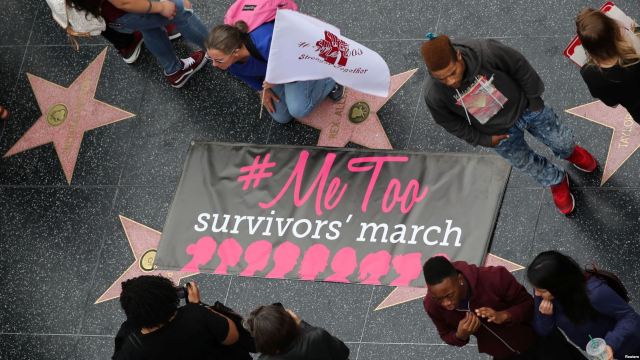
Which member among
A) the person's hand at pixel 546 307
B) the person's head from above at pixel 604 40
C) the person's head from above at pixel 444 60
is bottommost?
the person's hand at pixel 546 307

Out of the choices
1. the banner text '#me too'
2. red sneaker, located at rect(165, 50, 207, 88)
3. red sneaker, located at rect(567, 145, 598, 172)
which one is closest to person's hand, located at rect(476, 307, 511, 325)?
the banner text '#me too'

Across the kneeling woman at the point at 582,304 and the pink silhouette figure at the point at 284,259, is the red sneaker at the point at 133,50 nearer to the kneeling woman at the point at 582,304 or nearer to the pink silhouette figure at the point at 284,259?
the pink silhouette figure at the point at 284,259

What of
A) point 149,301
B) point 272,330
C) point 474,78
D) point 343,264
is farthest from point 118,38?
point 272,330

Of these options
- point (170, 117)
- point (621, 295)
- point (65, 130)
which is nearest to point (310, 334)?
point (621, 295)

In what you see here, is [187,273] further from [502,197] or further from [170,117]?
[502,197]

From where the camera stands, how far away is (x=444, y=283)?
377 cm

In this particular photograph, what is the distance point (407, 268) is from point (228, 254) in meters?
1.11

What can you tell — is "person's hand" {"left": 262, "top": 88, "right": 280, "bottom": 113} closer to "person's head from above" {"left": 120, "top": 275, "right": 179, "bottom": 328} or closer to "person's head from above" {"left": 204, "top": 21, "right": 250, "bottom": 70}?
"person's head from above" {"left": 204, "top": 21, "right": 250, "bottom": 70}

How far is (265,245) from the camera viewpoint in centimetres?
554

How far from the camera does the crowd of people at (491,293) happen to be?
148 inches

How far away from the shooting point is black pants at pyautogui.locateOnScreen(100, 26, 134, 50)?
6328mm

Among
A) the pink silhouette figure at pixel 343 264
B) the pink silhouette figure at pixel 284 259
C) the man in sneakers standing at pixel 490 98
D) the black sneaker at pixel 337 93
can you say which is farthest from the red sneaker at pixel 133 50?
the man in sneakers standing at pixel 490 98

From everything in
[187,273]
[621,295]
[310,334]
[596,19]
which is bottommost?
[187,273]

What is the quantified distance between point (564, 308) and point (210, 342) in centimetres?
158
